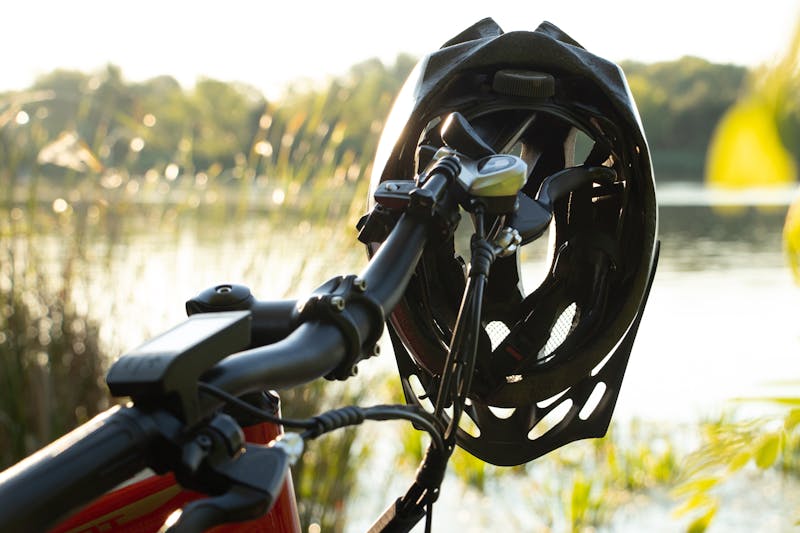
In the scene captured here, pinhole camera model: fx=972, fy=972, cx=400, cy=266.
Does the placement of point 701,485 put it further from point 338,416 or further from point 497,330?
point 338,416

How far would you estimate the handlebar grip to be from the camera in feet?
1.75

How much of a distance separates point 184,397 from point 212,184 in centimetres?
373

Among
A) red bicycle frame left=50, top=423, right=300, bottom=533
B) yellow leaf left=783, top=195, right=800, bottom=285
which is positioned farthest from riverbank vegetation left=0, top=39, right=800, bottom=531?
red bicycle frame left=50, top=423, right=300, bottom=533

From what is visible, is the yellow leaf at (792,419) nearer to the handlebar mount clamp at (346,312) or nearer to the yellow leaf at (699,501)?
the yellow leaf at (699,501)

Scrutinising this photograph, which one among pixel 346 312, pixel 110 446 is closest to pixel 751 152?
pixel 346 312

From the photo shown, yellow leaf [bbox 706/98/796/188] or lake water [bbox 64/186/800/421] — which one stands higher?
yellow leaf [bbox 706/98/796/188]

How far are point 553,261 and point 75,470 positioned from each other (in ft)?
2.32

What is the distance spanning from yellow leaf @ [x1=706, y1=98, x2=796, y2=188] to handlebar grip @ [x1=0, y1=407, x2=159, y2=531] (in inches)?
14.5

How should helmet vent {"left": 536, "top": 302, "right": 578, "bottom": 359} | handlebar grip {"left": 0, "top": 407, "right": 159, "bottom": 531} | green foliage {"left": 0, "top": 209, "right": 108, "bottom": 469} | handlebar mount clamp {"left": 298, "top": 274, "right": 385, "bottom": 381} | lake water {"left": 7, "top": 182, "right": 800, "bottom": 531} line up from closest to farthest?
1. handlebar grip {"left": 0, "top": 407, "right": 159, "bottom": 531}
2. handlebar mount clamp {"left": 298, "top": 274, "right": 385, "bottom": 381}
3. helmet vent {"left": 536, "top": 302, "right": 578, "bottom": 359}
4. green foliage {"left": 0, "top": 209, "right": 108, "bottom": 469}
5. lake water {"left": 7, "top": 182, "right": 800, "bottom": 531}

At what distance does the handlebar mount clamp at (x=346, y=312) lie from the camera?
0.70 metres

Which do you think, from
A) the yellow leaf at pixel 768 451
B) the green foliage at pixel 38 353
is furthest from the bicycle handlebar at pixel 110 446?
the green foliage at pixel 38 353

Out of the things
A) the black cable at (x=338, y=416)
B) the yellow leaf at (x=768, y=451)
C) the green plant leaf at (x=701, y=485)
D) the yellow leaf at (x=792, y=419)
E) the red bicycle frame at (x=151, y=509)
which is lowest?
the green plant leaf at (x=701, y=485)

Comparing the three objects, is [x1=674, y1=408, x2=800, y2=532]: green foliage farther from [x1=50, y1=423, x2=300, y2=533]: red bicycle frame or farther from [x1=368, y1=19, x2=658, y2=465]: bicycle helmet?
[x1=50, y1=423, x2=300, y2=533]: red bicycle frame

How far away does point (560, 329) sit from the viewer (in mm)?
1103
